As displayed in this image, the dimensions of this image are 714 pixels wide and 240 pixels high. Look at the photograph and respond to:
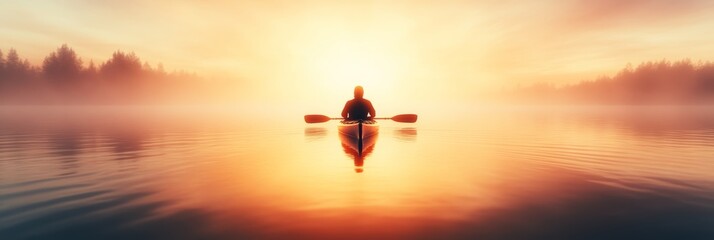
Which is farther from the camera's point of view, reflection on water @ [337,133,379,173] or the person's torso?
the person's torso

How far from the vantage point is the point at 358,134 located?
17.8 metres

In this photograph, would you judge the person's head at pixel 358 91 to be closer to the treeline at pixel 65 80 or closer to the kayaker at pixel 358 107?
the kayaker at pixel 358 107

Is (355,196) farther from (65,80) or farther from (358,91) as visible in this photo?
(65,80)

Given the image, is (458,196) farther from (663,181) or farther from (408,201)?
(663,181)

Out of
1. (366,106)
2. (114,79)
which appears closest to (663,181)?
(366,106)

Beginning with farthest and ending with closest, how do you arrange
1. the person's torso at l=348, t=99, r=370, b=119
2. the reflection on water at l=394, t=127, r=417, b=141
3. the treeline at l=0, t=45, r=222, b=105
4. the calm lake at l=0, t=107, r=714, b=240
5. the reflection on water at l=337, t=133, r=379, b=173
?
the treeline at l=0, t=45, r=222, b=105
the reflection on water at l=394, t=127, r=417, b=141
the person's torso at l=348, t=99, r=370, b=119
the reflection on water at l=337, t=133, r=379, b=173
the calm lake at l=0, t=107, r=714, b=240

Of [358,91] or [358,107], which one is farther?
[358,91]

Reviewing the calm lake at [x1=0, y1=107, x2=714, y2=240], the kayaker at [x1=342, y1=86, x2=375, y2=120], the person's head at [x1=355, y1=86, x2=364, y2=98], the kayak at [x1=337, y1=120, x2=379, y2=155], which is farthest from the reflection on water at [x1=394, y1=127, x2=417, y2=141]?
the calm lake at [x1=0, y1=107, x2=714, y2=240]

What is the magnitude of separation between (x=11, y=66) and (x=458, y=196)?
730ft

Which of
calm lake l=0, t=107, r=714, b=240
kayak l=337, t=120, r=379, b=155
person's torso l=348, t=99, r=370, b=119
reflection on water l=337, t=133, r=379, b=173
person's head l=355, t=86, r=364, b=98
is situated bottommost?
calm lake l=0, t=107, r=714, b=240

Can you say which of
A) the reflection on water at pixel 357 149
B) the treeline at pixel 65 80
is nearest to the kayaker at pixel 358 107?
the reflection on water at pixel 357 149

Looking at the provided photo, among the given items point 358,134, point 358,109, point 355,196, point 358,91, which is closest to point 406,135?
point 358,109

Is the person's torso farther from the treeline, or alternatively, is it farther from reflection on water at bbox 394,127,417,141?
the treeline

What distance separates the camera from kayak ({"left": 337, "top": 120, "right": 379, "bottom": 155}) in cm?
1722
